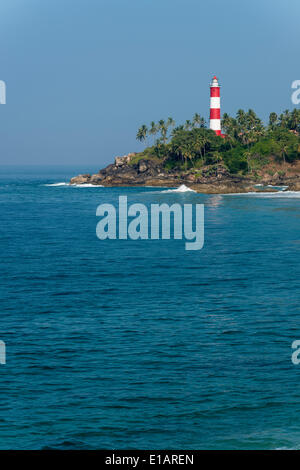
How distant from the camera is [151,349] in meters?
36.5

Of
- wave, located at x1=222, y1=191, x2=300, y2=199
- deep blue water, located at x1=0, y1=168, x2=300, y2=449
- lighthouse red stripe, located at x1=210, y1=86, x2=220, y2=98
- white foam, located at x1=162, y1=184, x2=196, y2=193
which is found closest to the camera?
deep blue water, located at x1=0, y1=168, x2=300, y2=449

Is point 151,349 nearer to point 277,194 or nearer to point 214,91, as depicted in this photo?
point 277,194

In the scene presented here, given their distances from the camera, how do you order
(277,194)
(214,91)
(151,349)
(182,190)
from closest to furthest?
(151,349) → (277,194) → (182,190) → (214,91)

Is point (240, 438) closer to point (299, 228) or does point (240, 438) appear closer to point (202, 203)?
point (299, 228)

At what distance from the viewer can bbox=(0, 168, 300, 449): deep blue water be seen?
27.2m

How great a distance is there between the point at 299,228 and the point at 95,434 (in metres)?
72.3

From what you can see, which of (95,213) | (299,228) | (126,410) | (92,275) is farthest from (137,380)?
(95,213)

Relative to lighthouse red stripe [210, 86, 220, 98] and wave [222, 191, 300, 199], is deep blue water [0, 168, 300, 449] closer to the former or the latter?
wave [222, 191, 300, 199]

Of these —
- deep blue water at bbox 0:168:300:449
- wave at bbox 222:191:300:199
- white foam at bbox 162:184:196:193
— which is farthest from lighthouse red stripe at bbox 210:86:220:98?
deep blue water at bbox 0:168:300:449

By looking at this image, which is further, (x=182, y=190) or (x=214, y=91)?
(x=214, y=91)

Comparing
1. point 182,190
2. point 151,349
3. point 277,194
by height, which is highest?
point 182,190

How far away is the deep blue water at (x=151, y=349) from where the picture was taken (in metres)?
27.2

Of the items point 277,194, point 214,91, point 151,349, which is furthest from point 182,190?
point 151,349

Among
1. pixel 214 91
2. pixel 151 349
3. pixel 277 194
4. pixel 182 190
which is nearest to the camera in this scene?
pixel 151 349
